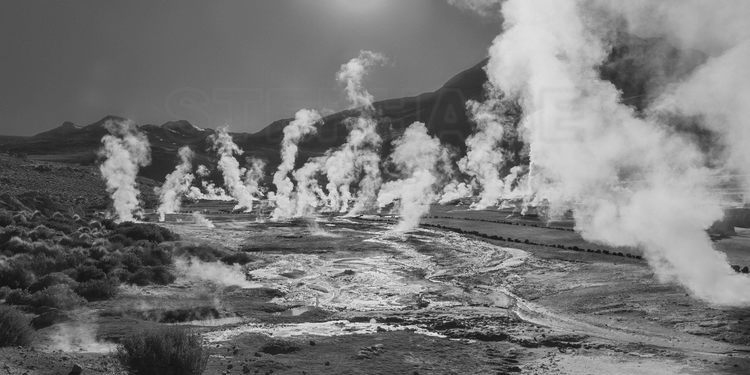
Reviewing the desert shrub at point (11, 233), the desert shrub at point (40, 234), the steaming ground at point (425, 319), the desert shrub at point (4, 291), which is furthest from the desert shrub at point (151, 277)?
the desert shrub at point (40, 234)

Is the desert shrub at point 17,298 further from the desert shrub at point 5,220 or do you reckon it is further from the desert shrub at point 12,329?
the desert shrub at point 5,220

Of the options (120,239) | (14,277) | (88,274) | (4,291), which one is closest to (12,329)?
(4,291)

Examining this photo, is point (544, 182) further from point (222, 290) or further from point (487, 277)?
point (222, 290)

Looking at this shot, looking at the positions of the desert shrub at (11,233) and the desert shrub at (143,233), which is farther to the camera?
the desert shrub at (143,233)

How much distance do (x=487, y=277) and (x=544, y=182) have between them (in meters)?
58.4

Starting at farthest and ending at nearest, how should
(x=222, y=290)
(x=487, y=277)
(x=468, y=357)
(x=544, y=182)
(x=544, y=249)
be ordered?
(x=544, y=182) → (x=544, y=249) → (x=487, y=277) → (x=222, y=290) → (x=468, y=357)

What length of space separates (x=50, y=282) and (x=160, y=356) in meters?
13.0

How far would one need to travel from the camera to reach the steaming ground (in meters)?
14.1

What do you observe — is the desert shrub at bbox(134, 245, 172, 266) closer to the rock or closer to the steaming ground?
the steaming ground

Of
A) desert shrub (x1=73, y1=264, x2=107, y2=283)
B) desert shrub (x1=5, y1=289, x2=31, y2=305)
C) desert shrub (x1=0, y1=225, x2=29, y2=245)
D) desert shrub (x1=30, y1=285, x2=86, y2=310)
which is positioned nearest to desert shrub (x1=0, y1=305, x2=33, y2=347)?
desert shrub (x1=30, y1=285, x2=86, y2=310)

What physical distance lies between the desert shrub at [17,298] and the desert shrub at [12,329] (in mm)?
6617

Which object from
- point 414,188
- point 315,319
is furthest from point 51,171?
point 315,319

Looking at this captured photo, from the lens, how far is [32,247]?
27109 mm

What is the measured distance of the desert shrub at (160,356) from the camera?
36.6ft
